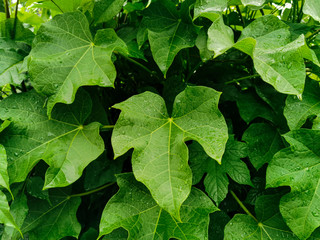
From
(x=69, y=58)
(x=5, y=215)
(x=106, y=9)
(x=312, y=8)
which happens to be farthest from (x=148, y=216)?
(x=312, y=8)

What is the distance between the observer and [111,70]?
2.08ft

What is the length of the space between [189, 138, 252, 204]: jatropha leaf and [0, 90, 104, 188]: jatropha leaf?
256mm

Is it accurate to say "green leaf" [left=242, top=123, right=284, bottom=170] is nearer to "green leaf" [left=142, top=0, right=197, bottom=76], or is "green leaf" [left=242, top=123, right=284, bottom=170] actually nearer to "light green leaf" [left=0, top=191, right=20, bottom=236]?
"green leaf" [left=142, top=0, right=197, bottom=76]

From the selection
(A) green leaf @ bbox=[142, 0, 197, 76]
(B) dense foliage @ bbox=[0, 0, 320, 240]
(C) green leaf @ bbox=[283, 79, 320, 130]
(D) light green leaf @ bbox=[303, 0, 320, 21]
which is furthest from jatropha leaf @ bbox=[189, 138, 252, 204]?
(D) light green leaf @ bbox=[303, 0, 320, 21]

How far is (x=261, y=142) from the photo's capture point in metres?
0.78

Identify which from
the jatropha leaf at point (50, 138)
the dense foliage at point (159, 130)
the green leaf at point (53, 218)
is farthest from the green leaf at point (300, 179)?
the green leaf at point (53, 218)

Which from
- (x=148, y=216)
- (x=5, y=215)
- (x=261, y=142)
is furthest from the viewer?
(x=261, y=142)

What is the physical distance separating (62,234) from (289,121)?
676 millimetres

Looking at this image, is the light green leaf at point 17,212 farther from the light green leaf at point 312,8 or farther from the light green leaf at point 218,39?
the light green leaf at point 312,8

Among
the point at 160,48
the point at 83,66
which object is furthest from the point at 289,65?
the point at 83,66

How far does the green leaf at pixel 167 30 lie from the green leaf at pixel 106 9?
74mm

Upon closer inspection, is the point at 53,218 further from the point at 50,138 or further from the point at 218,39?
the point at 218,39

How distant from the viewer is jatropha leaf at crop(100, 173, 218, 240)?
647 mm

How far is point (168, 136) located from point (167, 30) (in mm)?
290
